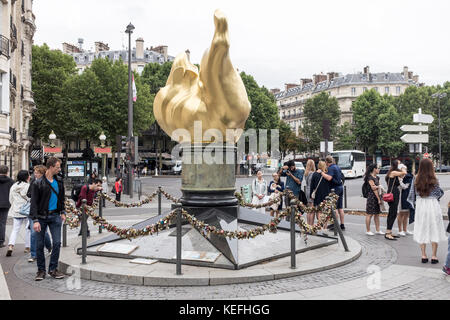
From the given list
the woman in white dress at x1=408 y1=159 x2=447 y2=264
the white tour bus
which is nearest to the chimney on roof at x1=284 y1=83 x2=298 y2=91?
the white tour bus

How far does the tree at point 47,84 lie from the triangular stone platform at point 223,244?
35156 millimetres

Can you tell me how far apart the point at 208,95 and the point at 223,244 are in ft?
9.97

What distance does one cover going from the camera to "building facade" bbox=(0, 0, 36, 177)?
67.6 feet

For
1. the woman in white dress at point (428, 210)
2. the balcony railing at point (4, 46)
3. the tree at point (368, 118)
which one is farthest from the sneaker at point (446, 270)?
the tree at point (368, 118)

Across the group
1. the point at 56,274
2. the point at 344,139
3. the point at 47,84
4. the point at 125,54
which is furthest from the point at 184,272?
the point at 125,54

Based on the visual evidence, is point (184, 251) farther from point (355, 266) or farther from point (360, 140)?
point (360, 140)

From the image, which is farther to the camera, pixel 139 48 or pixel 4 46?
pixel 139 48

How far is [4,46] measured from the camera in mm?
20594

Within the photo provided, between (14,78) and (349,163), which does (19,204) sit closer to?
(14,78)

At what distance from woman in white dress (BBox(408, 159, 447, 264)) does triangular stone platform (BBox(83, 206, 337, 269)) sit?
2.01 meters

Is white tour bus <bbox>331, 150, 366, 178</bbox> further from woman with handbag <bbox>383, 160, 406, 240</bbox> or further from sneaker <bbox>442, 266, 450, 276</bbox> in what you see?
sneaker <bbox>442, 266, 450, 276</bbox>

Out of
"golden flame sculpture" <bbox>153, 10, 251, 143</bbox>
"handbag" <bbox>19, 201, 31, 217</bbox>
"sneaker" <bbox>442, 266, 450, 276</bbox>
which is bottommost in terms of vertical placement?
"sneaker" <bbox>442, 266, 450, 276</bbox>
